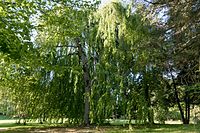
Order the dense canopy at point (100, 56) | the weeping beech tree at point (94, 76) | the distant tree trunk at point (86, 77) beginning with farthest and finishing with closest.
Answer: the distant tree trunk at point (86, 77)
the weeping beech tree at point (94, 76)
the dense canopy at point (100, 56)

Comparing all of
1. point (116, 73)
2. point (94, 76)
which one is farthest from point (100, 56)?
point (116, 73)

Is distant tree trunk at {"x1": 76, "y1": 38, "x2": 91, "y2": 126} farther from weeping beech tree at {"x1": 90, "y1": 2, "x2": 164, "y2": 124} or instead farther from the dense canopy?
weeping beech tree at {"x1": 90, "y1": 2, "x2": 164, "y2": 124}

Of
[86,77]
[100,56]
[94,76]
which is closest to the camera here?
[100,56]

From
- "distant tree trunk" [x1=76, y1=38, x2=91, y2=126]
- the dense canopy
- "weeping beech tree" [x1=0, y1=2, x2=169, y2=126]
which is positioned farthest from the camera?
"distant tree trunk" [x1=76, y1=38, x2=91, y2=126]

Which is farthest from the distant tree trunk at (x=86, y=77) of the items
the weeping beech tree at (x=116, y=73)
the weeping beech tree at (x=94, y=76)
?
the weeping beech tree at (x=116, y=73)

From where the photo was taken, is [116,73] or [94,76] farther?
[94,76]

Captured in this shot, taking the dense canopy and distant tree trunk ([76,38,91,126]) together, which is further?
distant tree trunk ([76,38,91,126])

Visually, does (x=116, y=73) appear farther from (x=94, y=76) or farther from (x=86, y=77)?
(x=86, y=77)

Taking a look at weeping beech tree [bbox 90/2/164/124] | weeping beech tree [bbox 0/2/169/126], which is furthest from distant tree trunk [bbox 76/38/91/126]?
weeping beech tree [bbox 90/2/164/124]

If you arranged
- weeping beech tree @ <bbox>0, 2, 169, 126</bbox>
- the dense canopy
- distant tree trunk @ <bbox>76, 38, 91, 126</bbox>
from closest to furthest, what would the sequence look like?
1. the dense canopy
2. weeping beech tree @ <bbox>0, 2, 169, 126</bbox>
3. distant tree trunk @ <bbox>76, 38, 91, 126</bbox>

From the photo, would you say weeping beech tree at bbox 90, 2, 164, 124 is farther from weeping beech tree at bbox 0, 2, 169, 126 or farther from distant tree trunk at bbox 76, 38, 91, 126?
distant tree trunk at bbox 76, 38, 91, 126

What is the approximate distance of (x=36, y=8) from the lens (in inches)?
393

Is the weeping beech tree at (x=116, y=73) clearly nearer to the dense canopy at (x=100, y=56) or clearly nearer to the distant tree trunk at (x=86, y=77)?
the dense canopy at (x=100, y=56)

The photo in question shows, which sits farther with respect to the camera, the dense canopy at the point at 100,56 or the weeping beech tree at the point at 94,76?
the weeping beech tree at the point at 94,76
